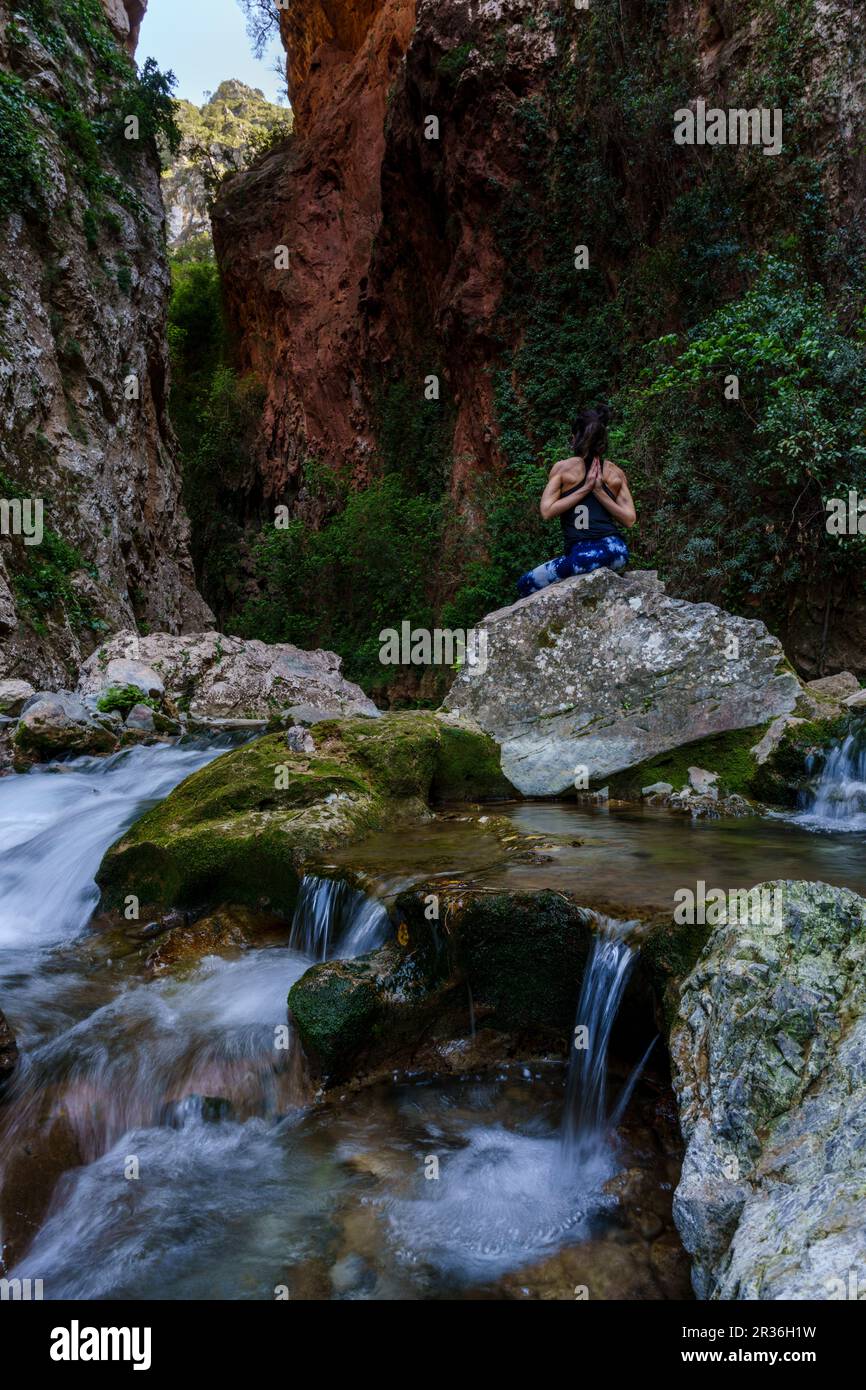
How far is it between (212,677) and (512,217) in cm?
1225

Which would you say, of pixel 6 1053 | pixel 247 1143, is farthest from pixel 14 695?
pixel 247 1143

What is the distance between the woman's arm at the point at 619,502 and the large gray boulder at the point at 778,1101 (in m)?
4.69

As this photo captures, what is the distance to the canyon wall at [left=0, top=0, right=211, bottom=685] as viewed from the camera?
12.8 metres

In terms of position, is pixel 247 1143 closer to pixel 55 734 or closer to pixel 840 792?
pixel 840 792

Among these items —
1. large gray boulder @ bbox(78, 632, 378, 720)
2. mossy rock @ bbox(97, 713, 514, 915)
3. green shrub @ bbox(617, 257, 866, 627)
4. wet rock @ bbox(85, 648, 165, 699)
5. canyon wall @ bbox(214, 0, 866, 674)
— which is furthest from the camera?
large gray boulder @ bbox(78, 632, 378, 720)

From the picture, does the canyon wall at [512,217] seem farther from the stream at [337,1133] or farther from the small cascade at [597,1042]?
the small cascade at [597,1042]

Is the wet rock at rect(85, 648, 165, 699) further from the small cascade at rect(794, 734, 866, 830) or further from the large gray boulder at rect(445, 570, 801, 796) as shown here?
the small cascade at rect(794, 734, 866, 830)

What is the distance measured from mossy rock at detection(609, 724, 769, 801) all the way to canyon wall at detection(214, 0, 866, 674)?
207 inches

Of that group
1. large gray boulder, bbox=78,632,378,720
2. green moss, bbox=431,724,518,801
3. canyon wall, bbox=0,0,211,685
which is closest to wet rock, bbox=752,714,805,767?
green moss, bbox=431,724,518,801

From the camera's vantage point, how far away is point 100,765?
8.66 m

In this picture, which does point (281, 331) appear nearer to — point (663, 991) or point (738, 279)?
point (738, 279)

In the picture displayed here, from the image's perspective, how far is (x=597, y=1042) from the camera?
3182 millimetres

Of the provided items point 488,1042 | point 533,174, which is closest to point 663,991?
point 488,1042

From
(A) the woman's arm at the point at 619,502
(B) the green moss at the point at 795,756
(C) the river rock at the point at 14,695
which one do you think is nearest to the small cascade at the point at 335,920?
(B) the green moss at the point at 795,756
